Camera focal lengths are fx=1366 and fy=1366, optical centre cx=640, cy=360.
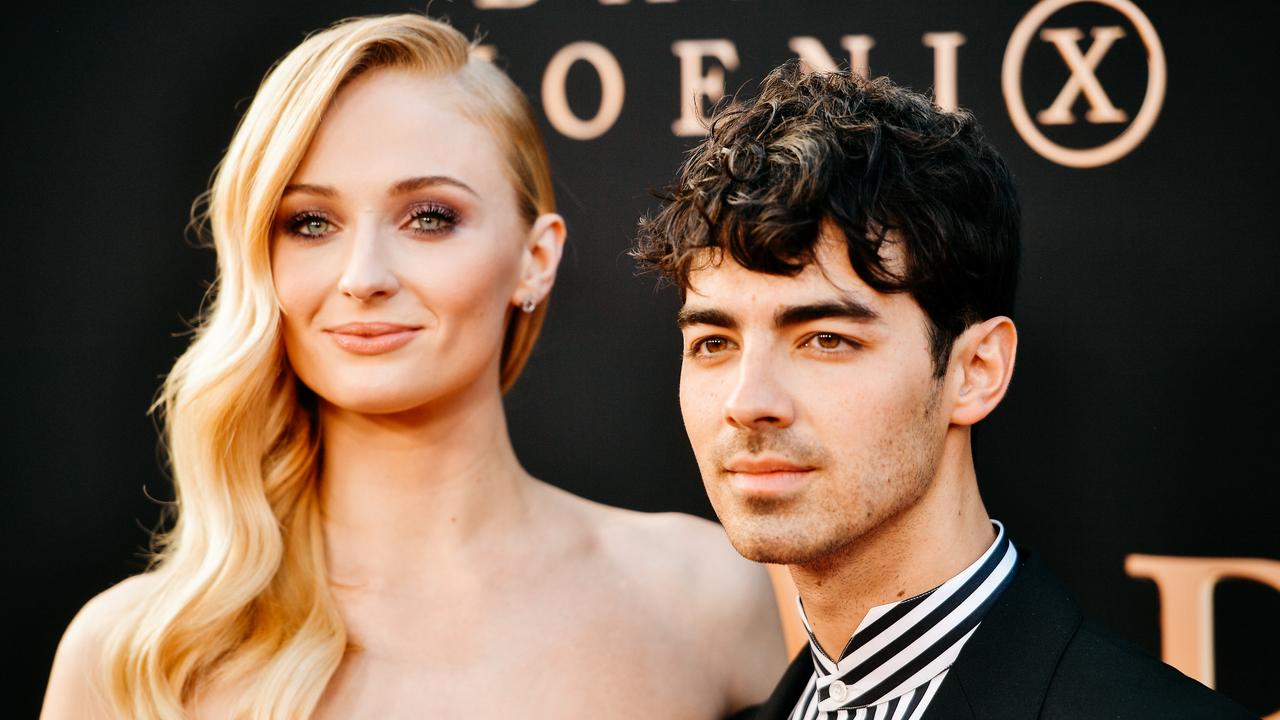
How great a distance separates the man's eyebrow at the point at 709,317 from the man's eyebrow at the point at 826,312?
3.5 inches

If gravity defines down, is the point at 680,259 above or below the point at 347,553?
above

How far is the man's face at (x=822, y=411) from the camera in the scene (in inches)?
82.3

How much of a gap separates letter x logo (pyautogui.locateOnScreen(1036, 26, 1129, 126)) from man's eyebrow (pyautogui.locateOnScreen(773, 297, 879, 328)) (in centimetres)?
147

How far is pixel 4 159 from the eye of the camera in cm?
361

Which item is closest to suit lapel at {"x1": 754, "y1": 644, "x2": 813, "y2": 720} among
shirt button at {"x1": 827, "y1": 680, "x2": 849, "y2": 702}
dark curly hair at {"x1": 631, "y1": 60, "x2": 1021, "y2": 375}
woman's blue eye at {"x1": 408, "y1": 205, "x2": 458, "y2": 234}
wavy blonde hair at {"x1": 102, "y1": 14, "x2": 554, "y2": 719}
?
shirt button at {"x1": 827, "y1": 680, "x2": 849, "y2": 702}

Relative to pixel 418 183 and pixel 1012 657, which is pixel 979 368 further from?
pixel 418 183

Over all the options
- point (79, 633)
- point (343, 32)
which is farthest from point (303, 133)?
point (79, 633)

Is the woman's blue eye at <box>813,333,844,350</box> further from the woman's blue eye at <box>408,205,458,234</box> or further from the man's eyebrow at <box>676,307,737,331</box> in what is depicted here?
the woman's blue eye at <box>408,205,458,234</box>

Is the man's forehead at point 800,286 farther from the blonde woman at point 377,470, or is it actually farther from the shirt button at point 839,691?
the blonde woman at point 377,470

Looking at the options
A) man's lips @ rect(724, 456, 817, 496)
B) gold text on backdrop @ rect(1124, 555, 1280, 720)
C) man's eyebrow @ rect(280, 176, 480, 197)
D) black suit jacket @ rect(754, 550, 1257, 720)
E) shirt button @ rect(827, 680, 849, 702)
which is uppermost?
man's eyebrow @ rect(280, 176, 480, 197)

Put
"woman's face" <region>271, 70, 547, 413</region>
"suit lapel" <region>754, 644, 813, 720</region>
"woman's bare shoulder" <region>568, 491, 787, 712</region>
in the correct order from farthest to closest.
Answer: "woman's bare shoulder" <region>568, 491, 787, 712</region>
"woman's face" <region>271, 70, 547, 413</region>
"suit lapel" <region>754, 644, 813, 720</region>

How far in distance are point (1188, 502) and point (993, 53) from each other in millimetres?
1170

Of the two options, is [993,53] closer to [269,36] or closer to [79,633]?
[269,36]

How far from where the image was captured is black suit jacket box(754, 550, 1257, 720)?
6.29 feet
